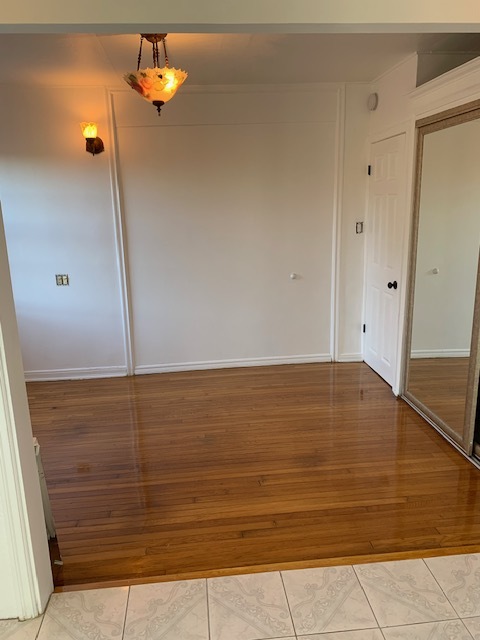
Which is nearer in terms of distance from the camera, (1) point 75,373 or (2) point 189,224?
(2) point 189,224

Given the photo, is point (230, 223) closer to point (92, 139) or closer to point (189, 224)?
point (189, 224)

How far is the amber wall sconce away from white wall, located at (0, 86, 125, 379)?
6cm

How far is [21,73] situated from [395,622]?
427 centimetres

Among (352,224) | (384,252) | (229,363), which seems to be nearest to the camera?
(384,252)

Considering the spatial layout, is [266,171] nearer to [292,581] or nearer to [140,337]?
[140,337]

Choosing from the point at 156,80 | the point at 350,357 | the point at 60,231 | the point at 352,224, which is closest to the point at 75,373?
the point at 60,231

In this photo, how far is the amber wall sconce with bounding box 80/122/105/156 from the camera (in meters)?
4.07

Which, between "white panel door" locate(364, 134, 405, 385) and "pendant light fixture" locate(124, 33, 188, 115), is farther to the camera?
"white panel door" locate(364, 134, 405, 385)

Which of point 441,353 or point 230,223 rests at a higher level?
point 230,223

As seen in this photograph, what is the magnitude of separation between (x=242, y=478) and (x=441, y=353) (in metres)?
1.74

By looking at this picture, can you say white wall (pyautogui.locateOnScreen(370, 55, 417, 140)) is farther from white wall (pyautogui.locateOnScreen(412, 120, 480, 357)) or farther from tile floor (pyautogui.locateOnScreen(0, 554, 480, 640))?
tile floor (pyautogui.locateOnScreen(0, 554, 480, 640))

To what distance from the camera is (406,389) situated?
396cm

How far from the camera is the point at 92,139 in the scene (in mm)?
4121

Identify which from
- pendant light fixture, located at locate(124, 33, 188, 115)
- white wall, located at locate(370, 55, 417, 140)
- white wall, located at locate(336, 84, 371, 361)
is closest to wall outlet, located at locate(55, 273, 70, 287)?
pendant light fixture, located at locate(124, 33, 188, 115)
